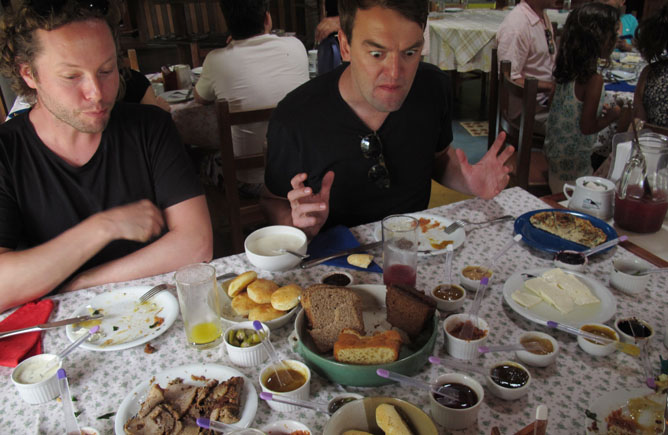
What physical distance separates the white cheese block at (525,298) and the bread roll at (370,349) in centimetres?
42

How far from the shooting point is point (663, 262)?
1.48 m

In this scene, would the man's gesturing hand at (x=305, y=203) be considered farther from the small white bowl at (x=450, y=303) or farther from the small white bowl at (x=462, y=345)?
the small white bowl at (x=462, y=345)

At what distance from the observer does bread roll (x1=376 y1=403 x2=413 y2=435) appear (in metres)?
0.88

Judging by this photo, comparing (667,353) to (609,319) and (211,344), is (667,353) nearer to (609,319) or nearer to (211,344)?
(609,319)

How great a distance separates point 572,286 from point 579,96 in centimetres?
234

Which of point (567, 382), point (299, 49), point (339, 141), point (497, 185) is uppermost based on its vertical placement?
point (299, 49)

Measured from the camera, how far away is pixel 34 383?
1.06 meters

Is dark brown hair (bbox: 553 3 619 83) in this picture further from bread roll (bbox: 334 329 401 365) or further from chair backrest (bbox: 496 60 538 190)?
bread roll (bbox: 334 329 401 365)

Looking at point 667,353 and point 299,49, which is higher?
point 299,49

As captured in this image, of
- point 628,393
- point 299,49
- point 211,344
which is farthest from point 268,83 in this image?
point 628,393

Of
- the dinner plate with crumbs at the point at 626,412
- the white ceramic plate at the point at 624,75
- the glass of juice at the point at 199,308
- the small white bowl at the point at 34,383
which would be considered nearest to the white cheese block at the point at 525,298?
the dinner plate with crumbs at the point at 626,412

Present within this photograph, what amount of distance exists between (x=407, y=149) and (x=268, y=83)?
56.2 inches

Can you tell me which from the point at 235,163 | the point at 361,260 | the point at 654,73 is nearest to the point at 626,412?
the point at 361,260

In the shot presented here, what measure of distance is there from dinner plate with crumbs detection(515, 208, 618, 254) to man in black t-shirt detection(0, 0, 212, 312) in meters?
1.09
